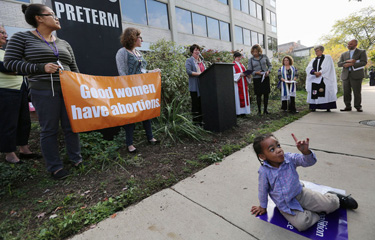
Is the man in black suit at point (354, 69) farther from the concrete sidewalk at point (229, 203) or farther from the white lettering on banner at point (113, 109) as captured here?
the white lettering on banner at point (113, 109)

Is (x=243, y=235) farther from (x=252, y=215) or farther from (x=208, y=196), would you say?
(x=208, y=196)

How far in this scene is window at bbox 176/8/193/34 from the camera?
53.9ft

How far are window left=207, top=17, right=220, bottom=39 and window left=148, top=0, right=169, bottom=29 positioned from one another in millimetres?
5271

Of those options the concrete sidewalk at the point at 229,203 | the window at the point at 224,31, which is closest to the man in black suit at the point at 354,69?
the concrete sidewalk at the point at 229,203

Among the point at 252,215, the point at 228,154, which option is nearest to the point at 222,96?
the point at 228,154

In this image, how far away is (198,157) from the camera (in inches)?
114

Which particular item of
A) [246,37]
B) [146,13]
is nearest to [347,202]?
[146,13]

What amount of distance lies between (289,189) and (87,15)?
3.90 m

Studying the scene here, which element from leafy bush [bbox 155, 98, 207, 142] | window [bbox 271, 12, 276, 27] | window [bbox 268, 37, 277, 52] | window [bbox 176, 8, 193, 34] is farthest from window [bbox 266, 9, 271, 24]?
leafy bush [bbox 155, 98, 207, 142]

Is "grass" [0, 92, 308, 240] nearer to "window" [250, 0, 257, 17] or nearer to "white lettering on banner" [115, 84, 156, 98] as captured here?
"white lettering on banner" [115, 84, 156, 98]

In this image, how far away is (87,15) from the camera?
3.44 metres

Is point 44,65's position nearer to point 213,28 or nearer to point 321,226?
point 321,226

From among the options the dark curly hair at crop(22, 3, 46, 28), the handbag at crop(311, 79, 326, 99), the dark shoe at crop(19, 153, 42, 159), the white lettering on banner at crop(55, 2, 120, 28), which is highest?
the white lettering on banner at crop(55, 2, 120, 28)

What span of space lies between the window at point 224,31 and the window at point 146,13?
7369 mm
